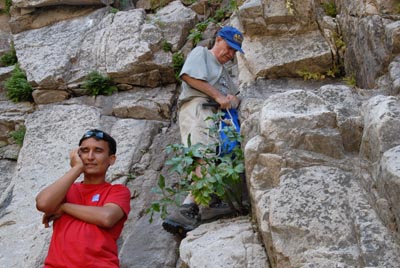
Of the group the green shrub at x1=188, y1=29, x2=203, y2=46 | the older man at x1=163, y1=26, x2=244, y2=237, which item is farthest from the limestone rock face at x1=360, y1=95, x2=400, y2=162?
the green shrub at x1=188, y1=29, x2=203, y2=46

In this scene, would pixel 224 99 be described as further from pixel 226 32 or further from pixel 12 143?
pixel 12 143

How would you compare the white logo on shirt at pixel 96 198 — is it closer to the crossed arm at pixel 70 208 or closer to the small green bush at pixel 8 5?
the crossed arm at pixel 70 208

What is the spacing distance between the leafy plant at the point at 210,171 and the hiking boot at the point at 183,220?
135 mm

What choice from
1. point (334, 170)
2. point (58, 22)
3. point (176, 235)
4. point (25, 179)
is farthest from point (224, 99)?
point (58, 22)

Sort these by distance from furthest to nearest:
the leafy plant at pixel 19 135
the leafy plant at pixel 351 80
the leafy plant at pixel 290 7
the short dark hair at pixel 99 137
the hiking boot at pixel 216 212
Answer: the leafy plant at pixel 19 135 < the leafy plant at pixel 290 7 < the leafy plant at pixel 351 80 < the hiking boot at pixel 216 212 < the short dark hair at pixel 99 137

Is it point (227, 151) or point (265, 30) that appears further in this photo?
point (265, 30)

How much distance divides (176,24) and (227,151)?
440cm

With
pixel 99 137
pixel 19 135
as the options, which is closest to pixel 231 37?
pixel 99 137

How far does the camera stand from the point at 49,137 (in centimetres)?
723

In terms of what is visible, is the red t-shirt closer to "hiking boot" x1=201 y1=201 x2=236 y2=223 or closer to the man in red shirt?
the man in red shirt

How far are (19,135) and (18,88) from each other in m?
0.92

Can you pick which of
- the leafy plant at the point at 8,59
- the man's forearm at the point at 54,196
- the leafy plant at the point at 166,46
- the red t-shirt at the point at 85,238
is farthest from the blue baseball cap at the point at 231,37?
the leafy plant at the point at 8,59

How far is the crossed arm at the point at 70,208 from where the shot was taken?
13.3 ft

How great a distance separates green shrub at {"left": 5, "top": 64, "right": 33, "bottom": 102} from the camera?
8.16 metres
